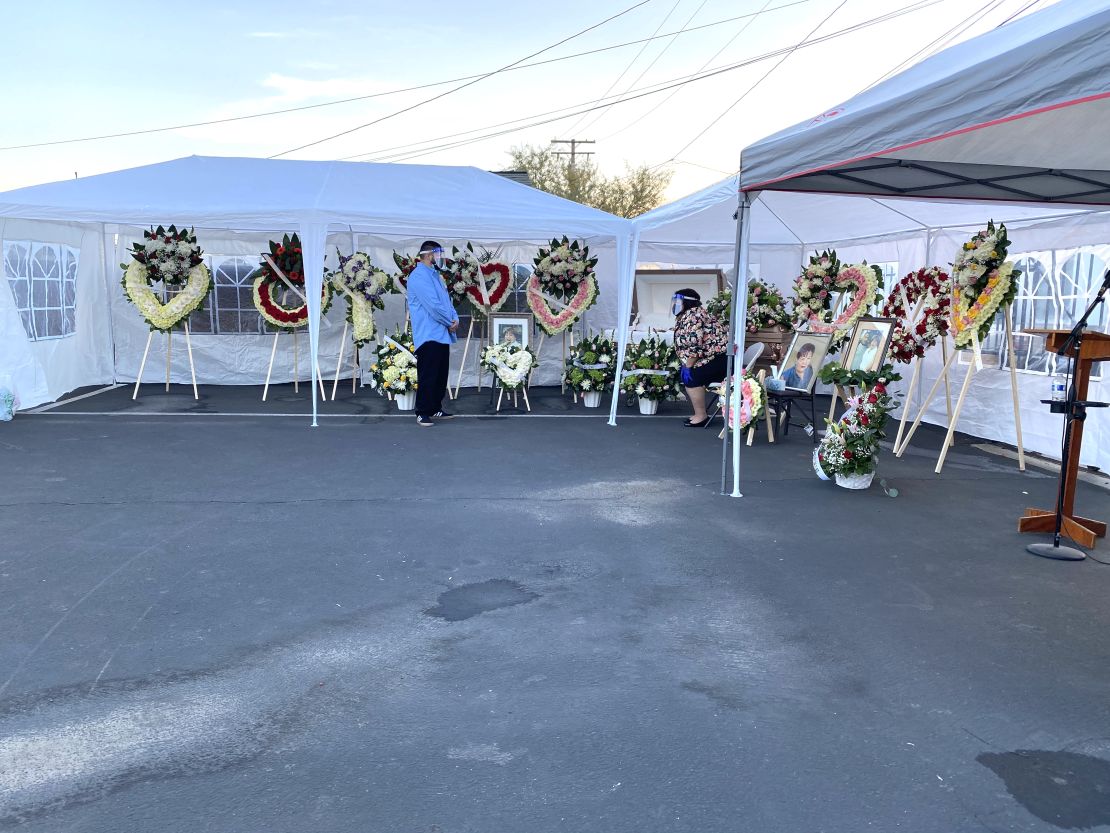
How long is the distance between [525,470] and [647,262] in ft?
22.2

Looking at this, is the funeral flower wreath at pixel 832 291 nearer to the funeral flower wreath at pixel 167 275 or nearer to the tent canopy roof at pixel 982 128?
Answer: the tent canopy roof at pixel 982 128

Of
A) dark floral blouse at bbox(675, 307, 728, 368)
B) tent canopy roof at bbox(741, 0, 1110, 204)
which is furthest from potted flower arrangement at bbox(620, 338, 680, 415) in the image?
tent canopy roof at bbox(741, 0, 1110, 204)

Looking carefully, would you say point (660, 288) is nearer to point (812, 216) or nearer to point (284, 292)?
point (812, 216)

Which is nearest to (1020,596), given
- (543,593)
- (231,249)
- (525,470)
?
(543,593)

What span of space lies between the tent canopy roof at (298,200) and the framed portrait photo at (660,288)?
114 inches

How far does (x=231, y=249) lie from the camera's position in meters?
12.1

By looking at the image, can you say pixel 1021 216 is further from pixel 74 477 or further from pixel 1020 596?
pixel 74 477

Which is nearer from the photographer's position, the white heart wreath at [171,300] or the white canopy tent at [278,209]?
the white canopy tent at [278,209]

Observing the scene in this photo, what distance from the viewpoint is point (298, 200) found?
333 inches

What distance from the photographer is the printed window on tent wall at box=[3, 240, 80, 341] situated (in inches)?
372

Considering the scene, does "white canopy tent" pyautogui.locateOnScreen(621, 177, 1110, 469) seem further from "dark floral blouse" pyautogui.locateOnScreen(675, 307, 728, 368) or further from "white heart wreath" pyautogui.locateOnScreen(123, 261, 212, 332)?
"white heart wreath" pyautogui.locateOnScreen(123, 261, 212, 332)

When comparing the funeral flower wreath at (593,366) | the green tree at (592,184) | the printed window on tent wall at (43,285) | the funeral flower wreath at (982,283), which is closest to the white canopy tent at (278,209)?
the printed window on tent wall at (43,285)

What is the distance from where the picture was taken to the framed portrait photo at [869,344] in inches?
323

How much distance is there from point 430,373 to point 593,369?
2.34 meters
